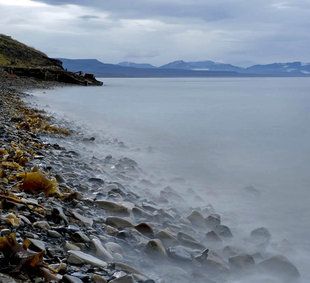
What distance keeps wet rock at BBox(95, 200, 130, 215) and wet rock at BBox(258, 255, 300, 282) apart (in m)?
2.01

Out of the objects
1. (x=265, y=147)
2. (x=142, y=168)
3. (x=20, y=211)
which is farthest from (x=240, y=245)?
(x=265, y=147)

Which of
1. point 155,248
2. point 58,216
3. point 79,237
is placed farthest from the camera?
point 155,248

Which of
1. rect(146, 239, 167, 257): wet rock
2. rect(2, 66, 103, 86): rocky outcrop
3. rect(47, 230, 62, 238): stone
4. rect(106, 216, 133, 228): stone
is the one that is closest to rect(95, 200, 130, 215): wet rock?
rect(106, 216, 133, 228): stone

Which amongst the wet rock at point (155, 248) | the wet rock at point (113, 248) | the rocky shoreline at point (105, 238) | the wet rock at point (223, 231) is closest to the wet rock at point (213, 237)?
the rocky shoreline at point (105, 238)

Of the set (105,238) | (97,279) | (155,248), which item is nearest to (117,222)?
(105,238)

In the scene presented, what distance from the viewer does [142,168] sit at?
9.84m

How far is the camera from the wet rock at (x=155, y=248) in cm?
410

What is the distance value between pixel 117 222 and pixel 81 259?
5.28 feet

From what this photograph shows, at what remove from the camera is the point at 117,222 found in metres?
4.71

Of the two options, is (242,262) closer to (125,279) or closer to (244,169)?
(125,279)

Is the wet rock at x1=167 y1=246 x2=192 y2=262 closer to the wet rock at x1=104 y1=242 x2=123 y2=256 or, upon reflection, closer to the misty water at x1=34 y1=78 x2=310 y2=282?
the wet rock at x1=104 y1=242 x2=123 y2=256

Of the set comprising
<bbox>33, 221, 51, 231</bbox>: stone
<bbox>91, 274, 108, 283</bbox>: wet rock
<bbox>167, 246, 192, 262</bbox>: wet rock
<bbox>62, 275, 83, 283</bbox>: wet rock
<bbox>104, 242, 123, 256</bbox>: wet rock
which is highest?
<bbox>33, 221, 51, 231</bbox>: stone

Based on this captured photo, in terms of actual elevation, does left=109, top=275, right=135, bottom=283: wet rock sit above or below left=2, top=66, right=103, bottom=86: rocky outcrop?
below

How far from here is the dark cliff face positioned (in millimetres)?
57625
